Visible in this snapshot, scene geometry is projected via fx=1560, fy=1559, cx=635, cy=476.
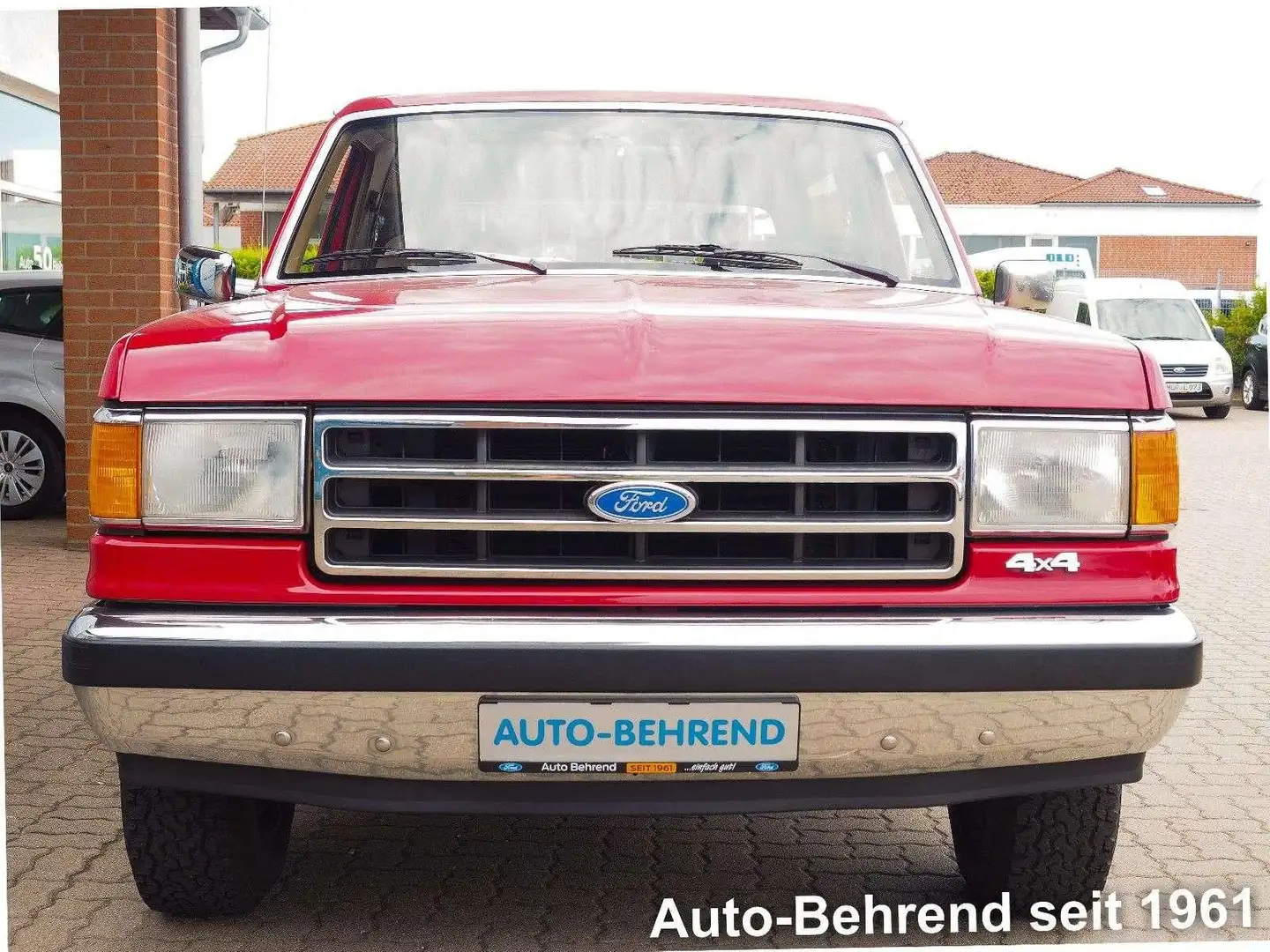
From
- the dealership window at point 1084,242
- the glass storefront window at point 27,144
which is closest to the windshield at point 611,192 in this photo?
the glass storefront window at point 27,144

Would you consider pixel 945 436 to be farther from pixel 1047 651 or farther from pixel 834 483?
pixel 1047 651

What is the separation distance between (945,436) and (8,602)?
6.14 m

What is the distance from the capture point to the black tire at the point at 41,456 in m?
10.7

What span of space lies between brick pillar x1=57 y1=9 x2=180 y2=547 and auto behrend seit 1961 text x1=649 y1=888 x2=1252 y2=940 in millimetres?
6413

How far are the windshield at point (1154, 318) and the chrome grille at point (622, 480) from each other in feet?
71.0

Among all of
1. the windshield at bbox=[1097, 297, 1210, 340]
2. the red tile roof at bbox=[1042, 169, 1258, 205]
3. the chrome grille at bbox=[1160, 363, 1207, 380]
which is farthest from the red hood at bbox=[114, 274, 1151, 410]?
the red tile roof at bbox=[1042, 169, 1258, 205]

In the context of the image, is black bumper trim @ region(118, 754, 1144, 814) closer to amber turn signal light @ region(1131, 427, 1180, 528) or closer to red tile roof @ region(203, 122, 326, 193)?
amber turn signal light @ region(1131, 427, 1180, 528)

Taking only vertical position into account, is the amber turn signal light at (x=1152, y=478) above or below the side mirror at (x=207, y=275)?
below

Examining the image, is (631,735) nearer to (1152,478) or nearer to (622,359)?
(622,359)

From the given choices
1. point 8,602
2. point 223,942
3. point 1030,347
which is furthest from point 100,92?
point 1030,347

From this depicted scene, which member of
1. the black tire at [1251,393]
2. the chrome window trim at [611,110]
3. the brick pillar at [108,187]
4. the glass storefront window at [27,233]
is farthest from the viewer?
the black tire at [1251,393]

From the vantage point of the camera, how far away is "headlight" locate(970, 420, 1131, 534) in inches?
116

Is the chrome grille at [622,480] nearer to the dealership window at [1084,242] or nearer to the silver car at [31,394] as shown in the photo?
the silver car at [31,394]

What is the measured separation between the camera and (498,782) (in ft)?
9.50
